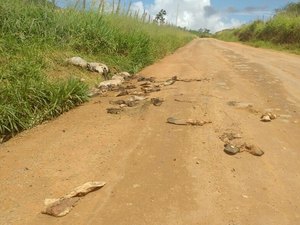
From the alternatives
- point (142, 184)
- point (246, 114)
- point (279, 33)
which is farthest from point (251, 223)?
point (279, 33)

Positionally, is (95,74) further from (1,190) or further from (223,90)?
(1,190)

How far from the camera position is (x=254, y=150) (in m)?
3.67

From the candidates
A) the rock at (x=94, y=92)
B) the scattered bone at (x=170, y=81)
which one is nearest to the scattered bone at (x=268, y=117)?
the scattered bone at (x=170, y=81)

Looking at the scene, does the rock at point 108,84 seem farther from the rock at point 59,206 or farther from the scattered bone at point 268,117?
the rock at point 59,206

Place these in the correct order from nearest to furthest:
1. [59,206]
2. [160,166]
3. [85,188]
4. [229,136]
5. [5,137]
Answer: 1. [59,206]
2. [85,188]
3. [160,166]
4. [229,136]
5. [5,137]

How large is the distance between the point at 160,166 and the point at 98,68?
13.4 ft

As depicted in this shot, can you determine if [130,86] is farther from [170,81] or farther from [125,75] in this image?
[125,75]

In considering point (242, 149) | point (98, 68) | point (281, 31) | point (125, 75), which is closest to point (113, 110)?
point (242, 149)

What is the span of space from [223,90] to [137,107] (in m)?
1.62

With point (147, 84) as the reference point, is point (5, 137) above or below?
below

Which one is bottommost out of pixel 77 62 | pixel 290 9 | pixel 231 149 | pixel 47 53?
pixel 231 149

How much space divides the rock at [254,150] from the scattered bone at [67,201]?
1.42 meters

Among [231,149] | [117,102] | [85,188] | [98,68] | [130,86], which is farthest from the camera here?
[98,68]

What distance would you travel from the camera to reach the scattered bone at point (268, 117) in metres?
4.62
